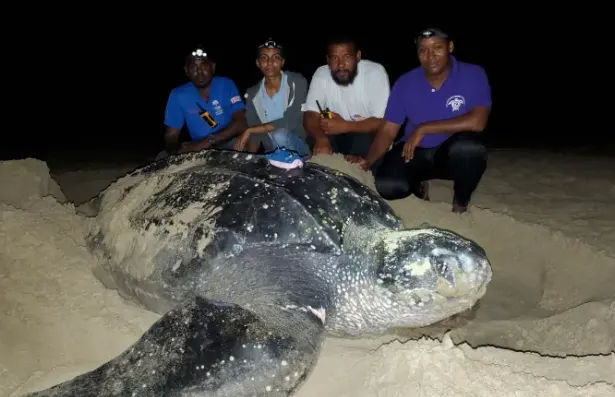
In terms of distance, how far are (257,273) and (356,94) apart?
199 cm

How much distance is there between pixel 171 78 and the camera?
15703 mm

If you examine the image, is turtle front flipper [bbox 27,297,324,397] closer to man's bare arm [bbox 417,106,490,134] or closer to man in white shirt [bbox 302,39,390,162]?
man's bare arm [bbox 417,106,490,134]

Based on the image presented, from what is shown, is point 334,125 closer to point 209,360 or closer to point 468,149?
point 468,149

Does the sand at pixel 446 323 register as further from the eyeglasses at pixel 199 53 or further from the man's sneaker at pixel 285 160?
the eyeglasses at pixel 199 53

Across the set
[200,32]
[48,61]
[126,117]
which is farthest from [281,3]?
[126,117]

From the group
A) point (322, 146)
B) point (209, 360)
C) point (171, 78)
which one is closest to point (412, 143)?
point (322, 146)

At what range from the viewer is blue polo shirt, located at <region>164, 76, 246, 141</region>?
3.88 meters

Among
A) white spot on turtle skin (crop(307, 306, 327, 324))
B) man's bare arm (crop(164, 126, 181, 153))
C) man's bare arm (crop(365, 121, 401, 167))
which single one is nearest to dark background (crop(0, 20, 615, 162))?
man's bare arm (crop(365, 121, 401, 167))

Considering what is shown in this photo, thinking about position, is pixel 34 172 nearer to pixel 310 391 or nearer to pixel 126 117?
pixel 310 391

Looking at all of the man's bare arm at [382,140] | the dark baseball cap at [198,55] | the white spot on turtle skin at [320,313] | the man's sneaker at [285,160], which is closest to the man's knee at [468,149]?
the man's bare arm at [382,140]

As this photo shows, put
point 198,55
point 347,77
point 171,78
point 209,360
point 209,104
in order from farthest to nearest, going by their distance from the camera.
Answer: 1. point 171,78
2. point 209,104
3. point 198,55
4. point 347,77
5. point 209,360

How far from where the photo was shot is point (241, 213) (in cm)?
175

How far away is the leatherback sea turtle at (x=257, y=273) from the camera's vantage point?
1.27m

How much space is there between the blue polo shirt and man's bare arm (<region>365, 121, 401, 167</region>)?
1.31 metres
